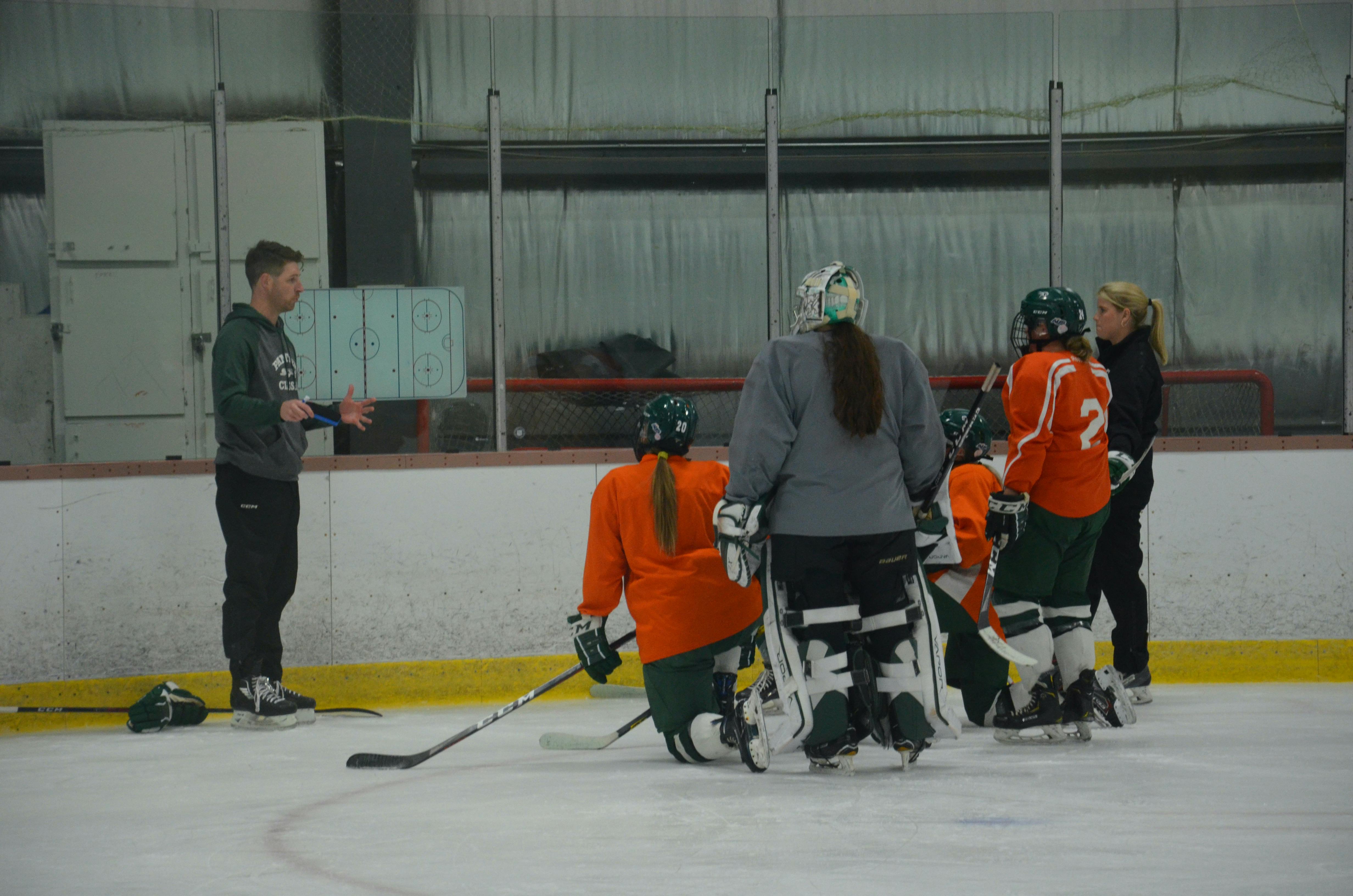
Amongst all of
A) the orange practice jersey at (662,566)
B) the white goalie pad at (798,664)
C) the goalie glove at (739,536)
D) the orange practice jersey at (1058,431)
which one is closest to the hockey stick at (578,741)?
the orange practice jersey at (662,566)

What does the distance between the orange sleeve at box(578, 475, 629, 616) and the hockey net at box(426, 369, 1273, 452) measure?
5.50ft

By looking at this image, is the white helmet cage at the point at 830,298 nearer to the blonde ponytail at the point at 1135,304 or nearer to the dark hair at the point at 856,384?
the dark hair at the point at 856,384

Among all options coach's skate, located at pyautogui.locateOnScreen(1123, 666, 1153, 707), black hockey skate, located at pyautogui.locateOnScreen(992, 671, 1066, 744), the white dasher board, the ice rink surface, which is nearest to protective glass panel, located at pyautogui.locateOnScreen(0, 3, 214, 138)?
the white dasher board

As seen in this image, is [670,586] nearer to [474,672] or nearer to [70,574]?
[474,672]

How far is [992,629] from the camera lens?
3553 millimetres

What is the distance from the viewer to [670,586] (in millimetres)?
3141

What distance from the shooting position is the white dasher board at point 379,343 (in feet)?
15.8

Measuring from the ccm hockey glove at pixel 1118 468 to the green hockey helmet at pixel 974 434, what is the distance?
369 mm

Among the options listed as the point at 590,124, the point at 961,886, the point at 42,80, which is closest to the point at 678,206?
the point at 590,124

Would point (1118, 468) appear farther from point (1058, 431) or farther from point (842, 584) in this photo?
point (842, 584)

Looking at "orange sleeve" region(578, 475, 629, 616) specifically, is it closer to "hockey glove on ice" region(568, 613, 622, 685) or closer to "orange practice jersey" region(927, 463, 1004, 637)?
"hockey glove on ice" region(568, 613, 622, 685)

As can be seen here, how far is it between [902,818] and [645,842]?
0.49 m

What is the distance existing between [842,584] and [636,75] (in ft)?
9.38

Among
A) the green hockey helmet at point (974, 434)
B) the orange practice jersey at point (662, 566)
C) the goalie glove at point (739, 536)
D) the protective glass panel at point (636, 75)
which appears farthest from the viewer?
the protective glass panel at point (636, 75)
